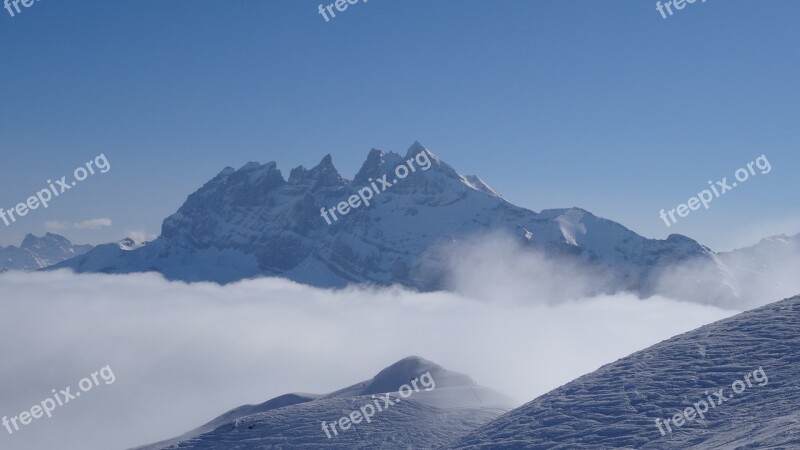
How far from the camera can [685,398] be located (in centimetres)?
5844

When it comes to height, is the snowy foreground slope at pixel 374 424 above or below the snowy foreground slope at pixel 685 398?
above

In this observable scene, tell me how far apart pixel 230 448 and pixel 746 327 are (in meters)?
48.2

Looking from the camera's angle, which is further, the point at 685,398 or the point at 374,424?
the point at 374,424

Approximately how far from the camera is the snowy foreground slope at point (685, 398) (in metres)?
52.3

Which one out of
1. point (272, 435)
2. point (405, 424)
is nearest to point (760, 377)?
point (405, 424)

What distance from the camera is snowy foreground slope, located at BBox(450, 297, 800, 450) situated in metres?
52.3

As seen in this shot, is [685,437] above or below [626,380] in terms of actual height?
below

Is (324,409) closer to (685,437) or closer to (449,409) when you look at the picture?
(449,409)

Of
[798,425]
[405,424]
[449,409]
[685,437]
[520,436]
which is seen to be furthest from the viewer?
[449,409]

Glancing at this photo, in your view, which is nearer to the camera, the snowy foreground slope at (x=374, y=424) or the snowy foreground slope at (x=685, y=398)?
the snowy foreground slope at (x=685, y=398)

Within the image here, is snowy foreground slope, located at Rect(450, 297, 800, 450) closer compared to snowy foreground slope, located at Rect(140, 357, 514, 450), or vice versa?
snowy foreground slope, located at Rect(450, 297, 800, 450)

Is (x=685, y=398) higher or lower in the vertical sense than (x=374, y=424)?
lower

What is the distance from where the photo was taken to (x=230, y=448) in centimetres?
8544

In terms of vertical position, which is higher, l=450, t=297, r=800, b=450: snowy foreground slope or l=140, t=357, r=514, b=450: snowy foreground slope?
l=140, t=357, r=514, b=450: snowy foreground slope
